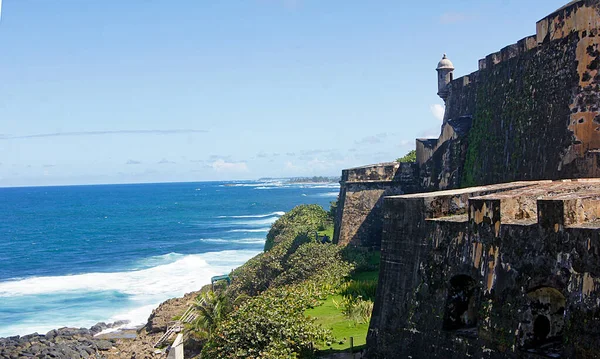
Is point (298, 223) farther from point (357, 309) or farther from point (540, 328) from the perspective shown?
point (540, 328)

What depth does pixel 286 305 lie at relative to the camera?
50.3ft

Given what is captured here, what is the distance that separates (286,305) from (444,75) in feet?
50.7

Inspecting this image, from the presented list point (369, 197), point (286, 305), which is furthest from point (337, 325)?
point (369, 197)

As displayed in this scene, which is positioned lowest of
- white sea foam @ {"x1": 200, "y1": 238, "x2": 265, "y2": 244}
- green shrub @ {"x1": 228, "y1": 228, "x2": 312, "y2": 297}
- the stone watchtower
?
white sea foam @ {"x1": 200, "y1": 238, "x2": 265, "y2": 244}

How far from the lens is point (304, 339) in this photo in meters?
13.9

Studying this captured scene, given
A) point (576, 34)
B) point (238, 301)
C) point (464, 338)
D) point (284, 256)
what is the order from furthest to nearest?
1. point (284, 256)
2. point (238, 301)
3. point (576, 34)
4. point (464, 338)

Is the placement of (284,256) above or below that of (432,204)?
below

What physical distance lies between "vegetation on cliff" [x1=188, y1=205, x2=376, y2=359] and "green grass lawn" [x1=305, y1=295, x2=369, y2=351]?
0.06 meters

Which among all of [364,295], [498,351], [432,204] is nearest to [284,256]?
[364,295]

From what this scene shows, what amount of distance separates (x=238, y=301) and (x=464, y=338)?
1073 cm

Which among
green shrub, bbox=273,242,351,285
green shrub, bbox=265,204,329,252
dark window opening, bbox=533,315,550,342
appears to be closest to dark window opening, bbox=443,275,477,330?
dark window opening, bbox=533,315,550,342

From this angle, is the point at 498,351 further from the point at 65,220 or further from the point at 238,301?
the point at 65,220

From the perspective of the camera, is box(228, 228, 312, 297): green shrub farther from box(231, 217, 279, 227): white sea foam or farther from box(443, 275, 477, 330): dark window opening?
box(231, 217, 279, 227): white sea foam

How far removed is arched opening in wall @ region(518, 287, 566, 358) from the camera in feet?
29.4
